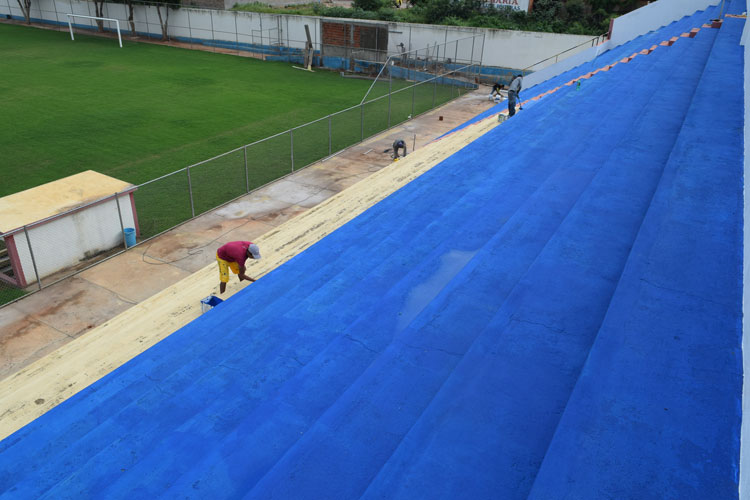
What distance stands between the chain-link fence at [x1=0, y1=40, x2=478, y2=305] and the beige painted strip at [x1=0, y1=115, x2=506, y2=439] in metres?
3.96

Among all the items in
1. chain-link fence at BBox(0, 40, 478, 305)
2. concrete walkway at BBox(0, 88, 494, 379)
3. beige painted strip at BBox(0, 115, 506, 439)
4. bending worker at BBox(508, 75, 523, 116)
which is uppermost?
bending worker at BBox(508, 75, 523, 116)

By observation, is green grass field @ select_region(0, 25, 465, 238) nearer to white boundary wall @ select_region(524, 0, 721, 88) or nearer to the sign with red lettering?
white boundary wall @ select_region(524, 0, 721, 88)

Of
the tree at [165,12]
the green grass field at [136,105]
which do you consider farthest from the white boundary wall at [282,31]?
the green grass field at [136,105]

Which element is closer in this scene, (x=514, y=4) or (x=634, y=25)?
(x=634, y=25)

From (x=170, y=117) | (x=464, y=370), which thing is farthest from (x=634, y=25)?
(x=464, y=370)

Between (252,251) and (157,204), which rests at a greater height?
(252,251)

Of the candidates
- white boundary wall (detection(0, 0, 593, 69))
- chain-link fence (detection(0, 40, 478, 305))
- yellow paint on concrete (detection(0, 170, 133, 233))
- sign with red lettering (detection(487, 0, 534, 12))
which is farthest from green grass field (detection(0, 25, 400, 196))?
sign with red lettering (detection(487, 0, 534, 12))

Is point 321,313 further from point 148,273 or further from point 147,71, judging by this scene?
point 147,71

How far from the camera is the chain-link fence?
12.6m

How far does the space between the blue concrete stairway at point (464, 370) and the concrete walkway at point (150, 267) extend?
182 inches

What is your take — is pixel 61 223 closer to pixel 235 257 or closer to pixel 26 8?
pixel 235 257

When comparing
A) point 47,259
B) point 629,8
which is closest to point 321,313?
point 47,259

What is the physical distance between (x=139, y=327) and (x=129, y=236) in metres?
6.18

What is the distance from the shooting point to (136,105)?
27.9 metres
